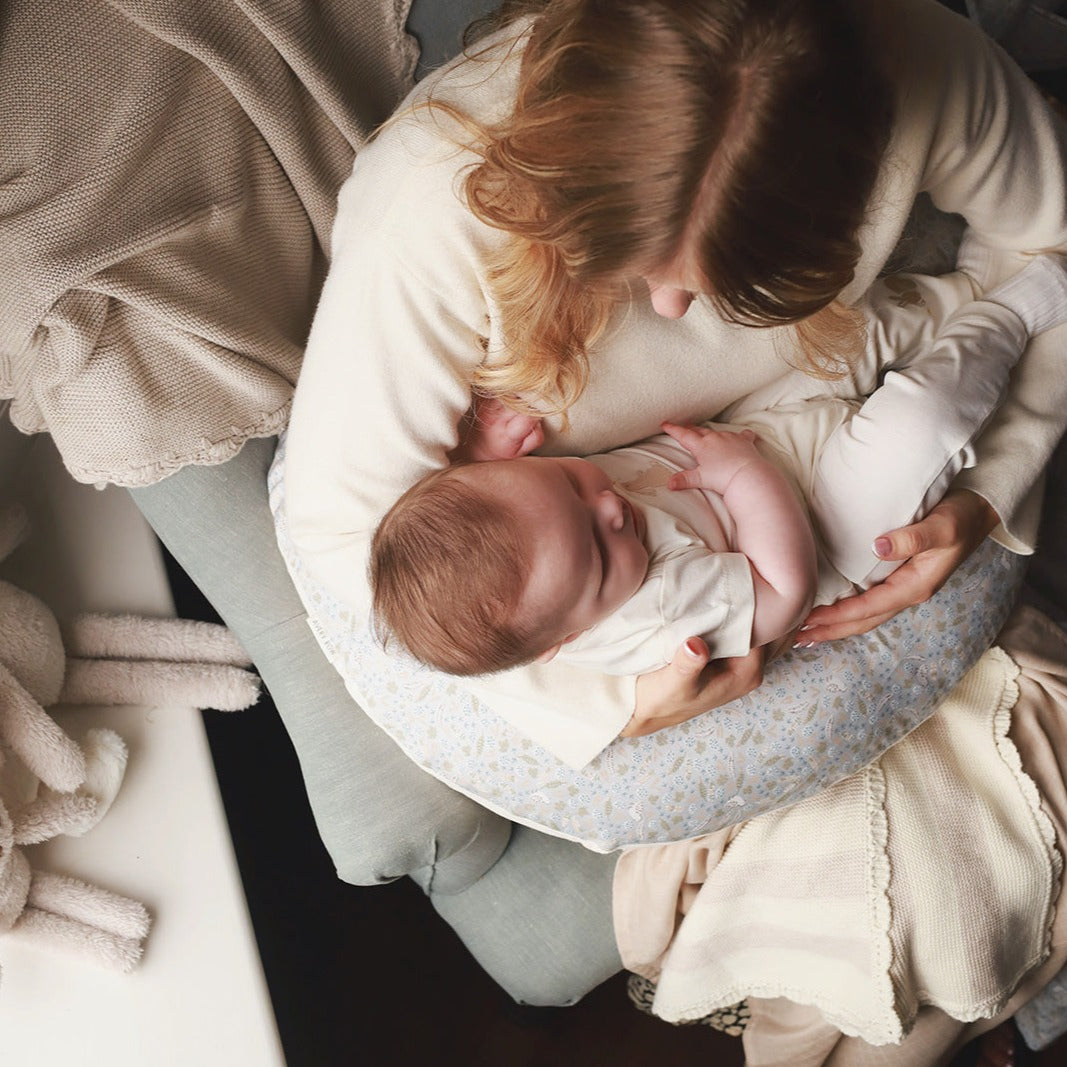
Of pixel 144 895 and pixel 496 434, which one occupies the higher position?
pixel 496 434

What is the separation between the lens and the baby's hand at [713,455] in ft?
3.09

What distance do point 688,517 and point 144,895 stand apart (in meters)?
0.68

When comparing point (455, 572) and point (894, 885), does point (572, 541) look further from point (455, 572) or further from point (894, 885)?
point (894, 885)

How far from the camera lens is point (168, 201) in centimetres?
86

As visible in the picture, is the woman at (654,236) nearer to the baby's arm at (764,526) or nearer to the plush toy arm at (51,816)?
the baby's arm at (764,526)

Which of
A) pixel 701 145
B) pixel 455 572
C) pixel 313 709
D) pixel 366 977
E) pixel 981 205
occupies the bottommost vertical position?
pixel 366 977

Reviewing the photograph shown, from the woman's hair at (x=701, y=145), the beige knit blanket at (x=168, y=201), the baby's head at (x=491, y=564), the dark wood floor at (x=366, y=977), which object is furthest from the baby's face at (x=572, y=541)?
the dark wood floor at (x=366, y=977)

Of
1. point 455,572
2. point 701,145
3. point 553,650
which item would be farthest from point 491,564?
point 701,145

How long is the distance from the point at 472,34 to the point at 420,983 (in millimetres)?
1304

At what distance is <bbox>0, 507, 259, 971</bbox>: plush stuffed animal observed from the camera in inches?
39.5

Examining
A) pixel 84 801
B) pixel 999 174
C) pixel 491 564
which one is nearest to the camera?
pixel 491 564

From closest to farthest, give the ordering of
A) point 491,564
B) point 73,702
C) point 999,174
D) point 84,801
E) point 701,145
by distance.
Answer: point 701,145 → point 491,564 → point 999,174 → point 84,801 → point 73,702

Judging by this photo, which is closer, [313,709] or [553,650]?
[553,650]

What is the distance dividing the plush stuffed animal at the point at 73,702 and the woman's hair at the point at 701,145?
0.69 m
